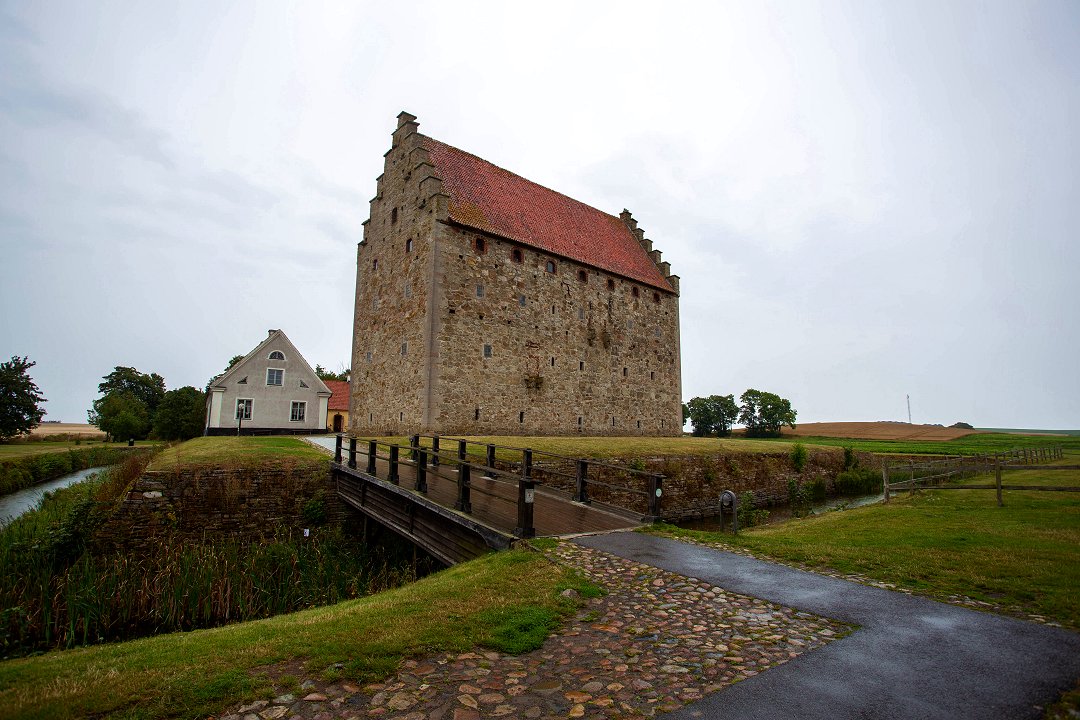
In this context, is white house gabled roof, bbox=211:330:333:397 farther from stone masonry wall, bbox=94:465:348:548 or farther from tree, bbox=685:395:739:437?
tree, bbox=685:395:739:437

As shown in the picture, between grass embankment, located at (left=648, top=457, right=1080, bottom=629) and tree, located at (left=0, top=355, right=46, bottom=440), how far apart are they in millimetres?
50031

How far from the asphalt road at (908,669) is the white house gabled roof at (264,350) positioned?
35757 mm

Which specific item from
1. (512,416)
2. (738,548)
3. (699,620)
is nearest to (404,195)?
(512,416)

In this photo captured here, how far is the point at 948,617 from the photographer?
5.03 metres

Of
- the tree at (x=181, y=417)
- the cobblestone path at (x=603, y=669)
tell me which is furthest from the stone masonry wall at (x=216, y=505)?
the tree at (x=181, y=417)

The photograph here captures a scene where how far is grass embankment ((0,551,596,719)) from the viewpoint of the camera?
12.0 feet

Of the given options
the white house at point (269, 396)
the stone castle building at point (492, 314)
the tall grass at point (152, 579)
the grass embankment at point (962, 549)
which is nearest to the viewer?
the grass embankment at point (962, 549)

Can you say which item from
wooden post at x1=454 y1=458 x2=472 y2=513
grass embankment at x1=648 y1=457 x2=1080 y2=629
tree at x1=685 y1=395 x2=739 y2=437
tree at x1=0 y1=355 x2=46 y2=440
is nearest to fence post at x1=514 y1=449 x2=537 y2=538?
wooden post at x1=454 y1=458 x2=472 y2=513

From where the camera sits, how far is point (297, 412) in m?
36.2

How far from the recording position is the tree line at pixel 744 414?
67.1 m


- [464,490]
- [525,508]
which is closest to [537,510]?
[464,490]

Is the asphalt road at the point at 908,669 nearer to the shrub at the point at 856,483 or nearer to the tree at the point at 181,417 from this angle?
the shrub at the point at 856,483

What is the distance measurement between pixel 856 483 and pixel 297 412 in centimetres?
3369

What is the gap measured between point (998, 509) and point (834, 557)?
827 cm
